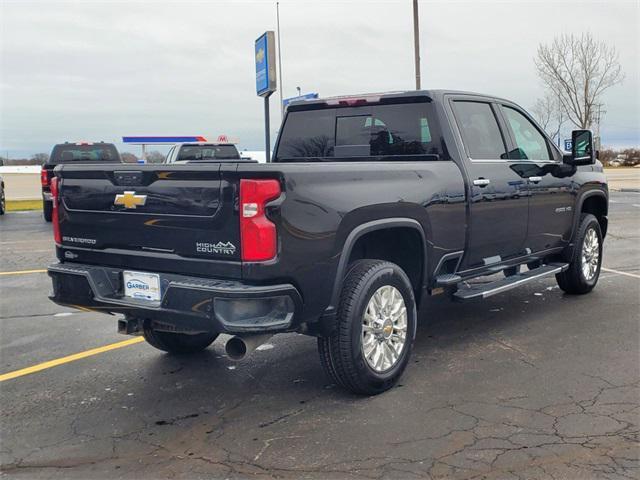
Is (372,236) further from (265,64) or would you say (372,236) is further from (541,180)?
(265,64)

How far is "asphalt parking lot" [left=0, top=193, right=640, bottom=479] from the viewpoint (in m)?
3.50

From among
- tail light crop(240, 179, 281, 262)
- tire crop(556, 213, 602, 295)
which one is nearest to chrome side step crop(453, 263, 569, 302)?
tire crop(556, 213, 602, 295)

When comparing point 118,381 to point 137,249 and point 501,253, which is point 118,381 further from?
point 501,253

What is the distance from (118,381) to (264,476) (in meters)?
1.90

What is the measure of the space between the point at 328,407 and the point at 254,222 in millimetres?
1325

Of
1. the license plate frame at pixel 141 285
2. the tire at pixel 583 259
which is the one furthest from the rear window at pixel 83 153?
the license plate frame at pixel 141 285

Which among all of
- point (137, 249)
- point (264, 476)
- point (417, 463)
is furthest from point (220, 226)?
point (417, 463)

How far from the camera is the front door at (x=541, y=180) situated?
6.15 metres

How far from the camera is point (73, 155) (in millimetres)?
16719

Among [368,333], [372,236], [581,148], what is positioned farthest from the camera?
[581,148]

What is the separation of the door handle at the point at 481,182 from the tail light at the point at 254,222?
7.22ft

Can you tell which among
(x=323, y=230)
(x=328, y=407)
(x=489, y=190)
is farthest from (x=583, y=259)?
(x=323, y=230)

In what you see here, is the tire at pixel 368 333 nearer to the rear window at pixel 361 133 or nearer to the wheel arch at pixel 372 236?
the wheel arch at pixel 372 236

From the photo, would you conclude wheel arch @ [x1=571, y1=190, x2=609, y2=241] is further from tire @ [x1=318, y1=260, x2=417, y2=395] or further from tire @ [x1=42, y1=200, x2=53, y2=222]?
tire @ [x1=42, y1=200, x2=53, y2=222]
